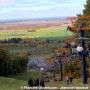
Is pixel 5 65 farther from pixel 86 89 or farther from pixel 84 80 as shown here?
pixel 86 89

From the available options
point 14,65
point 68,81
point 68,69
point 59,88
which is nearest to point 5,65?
point 14,65

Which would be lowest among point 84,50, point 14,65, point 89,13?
point 14,65

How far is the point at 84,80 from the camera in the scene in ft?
117

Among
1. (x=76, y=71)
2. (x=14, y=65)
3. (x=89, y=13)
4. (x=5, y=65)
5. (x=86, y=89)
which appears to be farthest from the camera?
(x=14, y=65)

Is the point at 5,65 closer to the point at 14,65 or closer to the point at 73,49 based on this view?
the point at 14,65

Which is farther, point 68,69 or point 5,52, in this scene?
point 5,52

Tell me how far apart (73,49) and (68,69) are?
1111 inches

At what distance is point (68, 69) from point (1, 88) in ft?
95.5

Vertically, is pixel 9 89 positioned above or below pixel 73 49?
below

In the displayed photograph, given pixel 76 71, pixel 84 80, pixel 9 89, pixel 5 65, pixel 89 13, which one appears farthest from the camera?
pixel 5 65

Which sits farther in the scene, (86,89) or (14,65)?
(14,65)

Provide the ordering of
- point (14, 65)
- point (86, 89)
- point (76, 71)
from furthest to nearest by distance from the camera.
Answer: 1. point (14, 65)
2. point (76, 71)
3. point (86, 89)

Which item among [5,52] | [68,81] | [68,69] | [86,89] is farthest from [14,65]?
[86,89]

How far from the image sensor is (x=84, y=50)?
34.4 m
